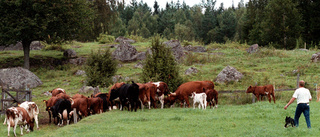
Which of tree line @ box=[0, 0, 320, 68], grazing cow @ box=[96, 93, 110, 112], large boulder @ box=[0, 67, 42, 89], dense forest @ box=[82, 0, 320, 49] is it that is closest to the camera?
grazing cow @ box=[96, 93, 110, 112]

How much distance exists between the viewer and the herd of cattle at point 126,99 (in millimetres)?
19641

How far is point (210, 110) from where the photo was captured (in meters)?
19.4

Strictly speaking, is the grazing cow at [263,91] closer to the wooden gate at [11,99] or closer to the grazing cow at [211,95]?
the grazing cow at [211,95]

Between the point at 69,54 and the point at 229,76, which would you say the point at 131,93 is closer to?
the point at 229,76

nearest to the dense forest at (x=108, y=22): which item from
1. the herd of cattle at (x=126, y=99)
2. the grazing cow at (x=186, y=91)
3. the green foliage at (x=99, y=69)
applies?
the green foliage at (x=99, y=69)

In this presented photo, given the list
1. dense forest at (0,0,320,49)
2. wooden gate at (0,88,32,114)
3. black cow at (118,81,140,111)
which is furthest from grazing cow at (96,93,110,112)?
dense forest at (0,0,320,49)

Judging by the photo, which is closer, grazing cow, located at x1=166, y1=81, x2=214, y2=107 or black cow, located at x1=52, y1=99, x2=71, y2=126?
black cow, located at x1=52, y1=99, x2=71, y2=126

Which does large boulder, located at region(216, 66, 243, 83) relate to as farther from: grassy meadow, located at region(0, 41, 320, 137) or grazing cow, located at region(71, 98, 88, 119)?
grazing cow, located at region(71, 98, 88, 119)

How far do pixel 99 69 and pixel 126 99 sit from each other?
1245cm

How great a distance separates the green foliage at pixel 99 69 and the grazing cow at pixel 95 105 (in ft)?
33.4

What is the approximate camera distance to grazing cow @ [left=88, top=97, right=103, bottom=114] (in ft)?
68.6

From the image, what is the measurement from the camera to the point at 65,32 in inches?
1618

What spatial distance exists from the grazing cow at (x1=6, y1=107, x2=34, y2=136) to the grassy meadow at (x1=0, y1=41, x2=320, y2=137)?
0.67 meters

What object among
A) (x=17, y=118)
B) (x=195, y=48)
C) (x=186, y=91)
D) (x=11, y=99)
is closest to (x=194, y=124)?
(x=186, y=91)
